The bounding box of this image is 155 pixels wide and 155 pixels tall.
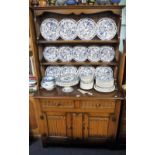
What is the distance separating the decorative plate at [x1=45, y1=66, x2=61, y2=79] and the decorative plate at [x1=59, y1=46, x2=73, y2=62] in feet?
0.45

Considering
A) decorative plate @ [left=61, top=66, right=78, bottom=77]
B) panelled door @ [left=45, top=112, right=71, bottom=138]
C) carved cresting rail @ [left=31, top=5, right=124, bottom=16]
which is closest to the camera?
carved cresting rail @ [left=31, top=5, right=124, bottom=16]

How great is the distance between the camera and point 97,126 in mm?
1789

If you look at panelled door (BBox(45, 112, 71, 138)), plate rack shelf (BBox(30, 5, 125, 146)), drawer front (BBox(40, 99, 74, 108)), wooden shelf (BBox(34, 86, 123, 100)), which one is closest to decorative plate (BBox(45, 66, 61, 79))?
plate rack shelf (BBox(30, 5, 125, 146))

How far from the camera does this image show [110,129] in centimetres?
180

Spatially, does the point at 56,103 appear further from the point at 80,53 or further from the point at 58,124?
the point at 80,53

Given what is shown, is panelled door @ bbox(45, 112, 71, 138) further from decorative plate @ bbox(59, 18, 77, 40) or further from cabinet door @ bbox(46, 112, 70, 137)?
decorative plate @ bbox(59, 18, 77, 40)

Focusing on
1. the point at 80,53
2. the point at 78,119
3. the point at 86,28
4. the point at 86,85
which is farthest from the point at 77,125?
the point at 86,28

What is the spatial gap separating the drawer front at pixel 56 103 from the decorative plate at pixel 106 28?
78cm

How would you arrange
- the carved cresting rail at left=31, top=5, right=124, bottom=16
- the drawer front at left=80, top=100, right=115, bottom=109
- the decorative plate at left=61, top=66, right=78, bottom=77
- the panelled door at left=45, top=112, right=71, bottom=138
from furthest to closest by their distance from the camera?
the decorative plate at left=61, top=66, right=78, bottom=77 → the panelled door at left=45, top=112, right=71, bottom=138 → the drawer front at left=80, top=100, right=115, bottom=109 → the carved cresting rail at left=31, top=5, right=124, bottom=16

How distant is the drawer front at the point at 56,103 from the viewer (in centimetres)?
169

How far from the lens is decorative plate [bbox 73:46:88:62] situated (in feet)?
5.92

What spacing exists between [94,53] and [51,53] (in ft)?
1.59
